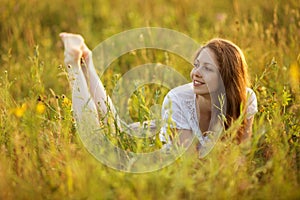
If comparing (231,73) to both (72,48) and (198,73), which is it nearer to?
(198,73)

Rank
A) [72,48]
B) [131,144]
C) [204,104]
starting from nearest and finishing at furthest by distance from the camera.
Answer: [131,144] → [204,104] → [72,48]

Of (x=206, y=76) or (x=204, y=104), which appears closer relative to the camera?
(x=206, y=76)

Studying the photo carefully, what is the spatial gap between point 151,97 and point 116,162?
1091 mm

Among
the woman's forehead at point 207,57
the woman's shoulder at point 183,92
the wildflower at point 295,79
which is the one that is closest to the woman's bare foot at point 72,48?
the woman's shoulder at point 183,92

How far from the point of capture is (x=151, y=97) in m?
3.21

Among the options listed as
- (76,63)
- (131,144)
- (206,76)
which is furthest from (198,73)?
(76,63)

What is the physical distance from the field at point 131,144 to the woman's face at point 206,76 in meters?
0.22

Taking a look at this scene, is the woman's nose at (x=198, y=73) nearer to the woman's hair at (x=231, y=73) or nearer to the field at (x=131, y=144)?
the woman's hair at (x=231, y=73)

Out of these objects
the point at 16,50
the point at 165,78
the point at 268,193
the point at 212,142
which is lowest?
the point at 268,193

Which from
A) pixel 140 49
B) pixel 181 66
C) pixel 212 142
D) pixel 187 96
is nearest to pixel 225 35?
pixel 181 66

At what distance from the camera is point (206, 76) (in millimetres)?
2691

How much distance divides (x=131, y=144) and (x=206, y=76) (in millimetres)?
559

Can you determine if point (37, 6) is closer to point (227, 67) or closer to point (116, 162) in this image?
point (227, 67)

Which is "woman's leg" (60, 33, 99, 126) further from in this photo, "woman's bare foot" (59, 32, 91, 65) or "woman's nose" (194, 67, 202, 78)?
"woman's nose" (194, 67, 202, 78)
